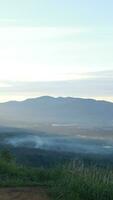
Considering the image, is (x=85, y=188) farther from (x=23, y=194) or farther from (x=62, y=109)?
(x=62, y=109)

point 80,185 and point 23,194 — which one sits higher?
point 80,185

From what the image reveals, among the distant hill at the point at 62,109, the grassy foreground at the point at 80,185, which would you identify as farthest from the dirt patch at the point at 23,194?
the distant hill at the point at 62,109

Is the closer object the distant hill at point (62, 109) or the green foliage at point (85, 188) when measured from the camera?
the green foliage at point (85, 188)

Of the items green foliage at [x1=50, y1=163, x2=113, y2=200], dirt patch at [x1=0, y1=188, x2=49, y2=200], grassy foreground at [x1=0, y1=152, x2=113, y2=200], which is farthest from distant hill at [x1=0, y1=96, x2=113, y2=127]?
green foliage at [x1=50, y1=163, x2=113, y2=200]

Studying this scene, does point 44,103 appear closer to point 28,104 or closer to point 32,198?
point 28,104

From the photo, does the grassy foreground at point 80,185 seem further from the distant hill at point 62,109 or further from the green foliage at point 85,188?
the distant hill at point 62,109

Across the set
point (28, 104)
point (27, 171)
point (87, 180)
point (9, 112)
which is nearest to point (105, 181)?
point (87, 180)

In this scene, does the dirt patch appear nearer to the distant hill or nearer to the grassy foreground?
the grassy foreground

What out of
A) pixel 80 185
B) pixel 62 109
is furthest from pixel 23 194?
pixel 62 109
